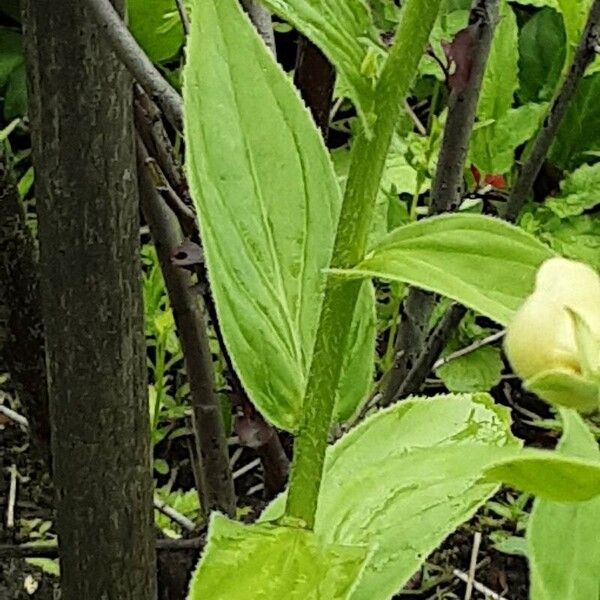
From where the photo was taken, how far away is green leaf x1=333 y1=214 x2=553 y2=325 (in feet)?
1.44

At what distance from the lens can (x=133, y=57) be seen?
588 millimetres

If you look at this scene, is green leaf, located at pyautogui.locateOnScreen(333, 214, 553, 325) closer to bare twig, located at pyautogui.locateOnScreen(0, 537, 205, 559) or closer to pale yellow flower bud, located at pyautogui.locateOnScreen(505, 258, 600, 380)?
pale yellow flower bud, located at pyautogui.locateOnScreen(505, 258, 600, 380)

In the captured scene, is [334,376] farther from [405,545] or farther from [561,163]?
[561,163]

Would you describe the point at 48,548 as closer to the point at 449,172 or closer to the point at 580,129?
the point at 449,172

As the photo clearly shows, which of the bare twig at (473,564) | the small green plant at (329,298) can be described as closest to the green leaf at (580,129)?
the bare twig at (473,564)

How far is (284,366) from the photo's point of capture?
1.81ft

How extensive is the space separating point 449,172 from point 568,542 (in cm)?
23

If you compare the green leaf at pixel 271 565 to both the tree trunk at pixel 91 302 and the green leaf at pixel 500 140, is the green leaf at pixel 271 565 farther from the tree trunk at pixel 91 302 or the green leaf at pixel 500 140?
the green leaf at pixel 500 140

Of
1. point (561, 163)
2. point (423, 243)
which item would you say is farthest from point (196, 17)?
point (561, 163)

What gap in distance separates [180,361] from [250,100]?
Result: 0.73 meters

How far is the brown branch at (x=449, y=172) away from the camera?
0.71 meters

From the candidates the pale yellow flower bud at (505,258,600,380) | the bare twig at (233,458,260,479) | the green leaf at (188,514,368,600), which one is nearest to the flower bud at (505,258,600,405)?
the pale yellow flower bud at (505,258,600,380)

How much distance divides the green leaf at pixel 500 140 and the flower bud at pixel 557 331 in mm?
626

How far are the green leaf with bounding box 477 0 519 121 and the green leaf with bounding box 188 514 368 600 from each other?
0.66 meters
